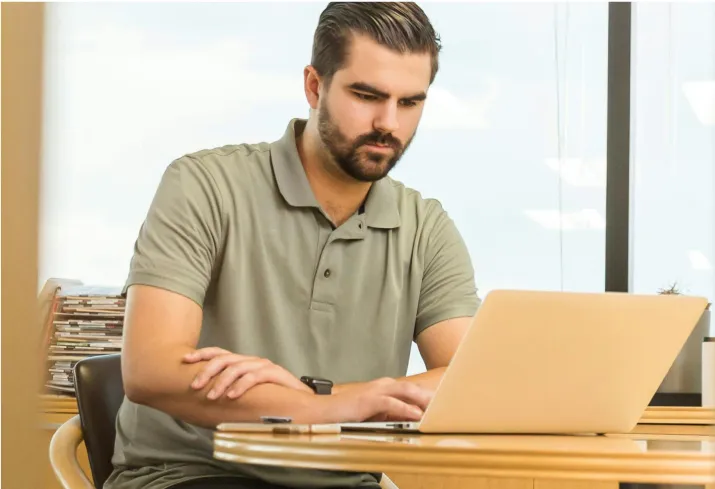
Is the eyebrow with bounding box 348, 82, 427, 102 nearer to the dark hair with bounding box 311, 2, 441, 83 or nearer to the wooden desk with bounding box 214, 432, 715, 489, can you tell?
the dark hair with bounding box 311, 2, 441, 83

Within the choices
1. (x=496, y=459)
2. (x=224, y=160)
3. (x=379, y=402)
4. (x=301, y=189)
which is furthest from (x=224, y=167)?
(x=496, y=459)

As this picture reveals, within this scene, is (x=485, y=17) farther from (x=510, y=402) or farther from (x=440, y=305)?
(x=510, y=402)

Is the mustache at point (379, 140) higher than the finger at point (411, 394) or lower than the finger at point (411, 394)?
higher

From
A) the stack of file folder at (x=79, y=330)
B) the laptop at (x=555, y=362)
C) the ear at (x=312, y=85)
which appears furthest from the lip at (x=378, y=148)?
the stack of file folder at (x=79, y=330)

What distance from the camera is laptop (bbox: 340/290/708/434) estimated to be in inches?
45.7

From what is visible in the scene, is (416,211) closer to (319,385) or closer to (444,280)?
(444,280)

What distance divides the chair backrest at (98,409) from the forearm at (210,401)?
0.20 m

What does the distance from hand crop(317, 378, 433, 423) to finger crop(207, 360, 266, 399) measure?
0.13 meters

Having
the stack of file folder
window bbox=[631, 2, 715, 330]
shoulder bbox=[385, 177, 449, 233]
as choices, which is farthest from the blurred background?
shoulder bbox=[385, 177, 449, 233]

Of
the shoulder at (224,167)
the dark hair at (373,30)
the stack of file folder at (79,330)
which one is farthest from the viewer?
the stack of file folder at (79,330)

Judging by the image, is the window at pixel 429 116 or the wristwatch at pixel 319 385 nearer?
the wristwatch at pixel 319 385

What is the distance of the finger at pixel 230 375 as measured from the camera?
4.95 feet

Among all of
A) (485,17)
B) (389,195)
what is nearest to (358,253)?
(389,195)

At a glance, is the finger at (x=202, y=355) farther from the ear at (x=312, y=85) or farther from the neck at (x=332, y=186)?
the ear at (x=312, y=85)
